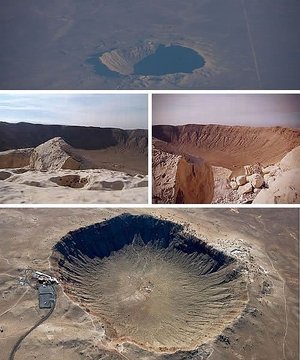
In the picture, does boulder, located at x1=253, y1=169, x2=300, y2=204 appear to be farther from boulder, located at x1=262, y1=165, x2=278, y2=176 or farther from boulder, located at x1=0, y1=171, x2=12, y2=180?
boulder, located at x1=0, y1=171, x2=12, y2=180

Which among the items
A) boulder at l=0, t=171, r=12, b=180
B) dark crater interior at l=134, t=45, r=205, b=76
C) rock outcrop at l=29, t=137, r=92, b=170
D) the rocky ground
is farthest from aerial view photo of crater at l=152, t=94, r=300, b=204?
boulder at l=0, t=171, r=12, b=180

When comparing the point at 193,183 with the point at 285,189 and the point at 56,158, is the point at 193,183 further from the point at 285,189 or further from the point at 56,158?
the point at 56,158

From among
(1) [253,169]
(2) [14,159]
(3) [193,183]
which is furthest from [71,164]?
(1) [253,169]

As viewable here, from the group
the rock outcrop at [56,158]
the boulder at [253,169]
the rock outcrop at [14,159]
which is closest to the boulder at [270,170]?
the boulder at [253,169]

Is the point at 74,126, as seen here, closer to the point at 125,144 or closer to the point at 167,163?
the point at 125,144

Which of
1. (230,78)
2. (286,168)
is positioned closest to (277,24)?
(230,78)

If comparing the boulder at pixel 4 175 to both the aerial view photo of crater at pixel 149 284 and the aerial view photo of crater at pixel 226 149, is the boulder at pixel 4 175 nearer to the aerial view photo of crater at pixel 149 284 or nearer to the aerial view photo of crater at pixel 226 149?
the aerial view photo of crater at pixel 149 284
